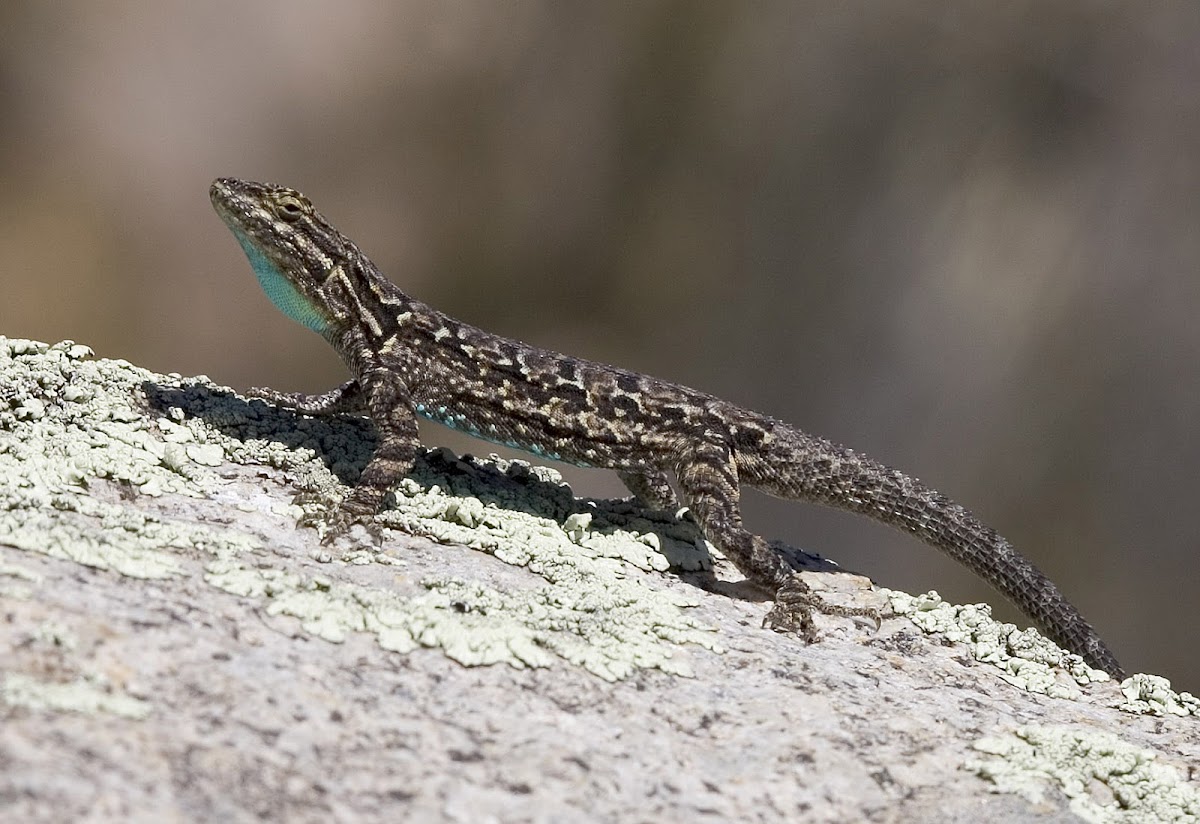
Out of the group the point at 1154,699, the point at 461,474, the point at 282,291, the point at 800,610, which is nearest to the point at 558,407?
the point at 461,474

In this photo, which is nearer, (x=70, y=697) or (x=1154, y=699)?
(x=70, y=697)

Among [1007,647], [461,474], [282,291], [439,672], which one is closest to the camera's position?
[439,672]

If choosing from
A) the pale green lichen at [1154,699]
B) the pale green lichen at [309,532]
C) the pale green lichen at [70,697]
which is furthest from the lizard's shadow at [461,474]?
the pale green lichen at [70,697]

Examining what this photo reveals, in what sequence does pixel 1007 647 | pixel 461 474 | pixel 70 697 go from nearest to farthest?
pixel 70 697, pixel 1007 647, pixel 461 474

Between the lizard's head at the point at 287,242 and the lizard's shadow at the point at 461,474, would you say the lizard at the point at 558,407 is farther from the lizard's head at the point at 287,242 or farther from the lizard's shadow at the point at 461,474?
Result: the lizard's shadow at the point at 461,474

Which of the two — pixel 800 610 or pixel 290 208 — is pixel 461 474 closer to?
pixel 290 208
